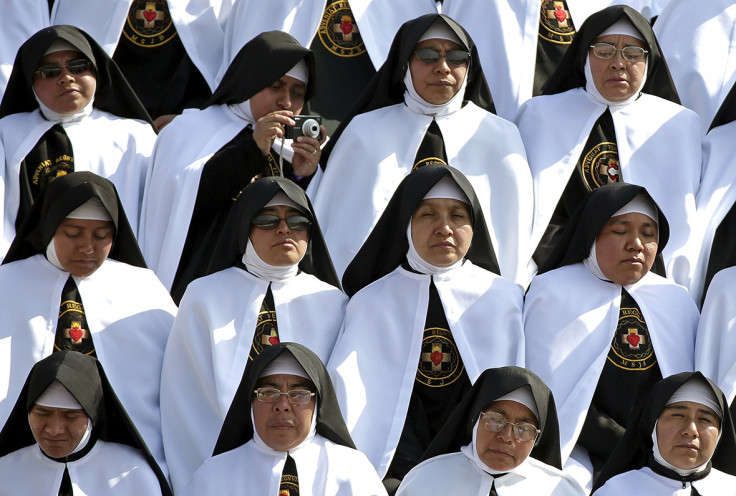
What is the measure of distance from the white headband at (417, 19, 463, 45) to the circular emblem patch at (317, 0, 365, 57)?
4.29 feet

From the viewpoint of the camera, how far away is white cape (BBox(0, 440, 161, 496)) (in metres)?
8.30

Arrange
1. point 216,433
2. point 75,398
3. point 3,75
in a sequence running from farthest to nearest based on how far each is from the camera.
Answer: point 3,75, point 216,433, point 75,398

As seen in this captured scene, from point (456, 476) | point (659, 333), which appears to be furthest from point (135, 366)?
point (659, 333)

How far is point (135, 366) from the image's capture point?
9.12 metres

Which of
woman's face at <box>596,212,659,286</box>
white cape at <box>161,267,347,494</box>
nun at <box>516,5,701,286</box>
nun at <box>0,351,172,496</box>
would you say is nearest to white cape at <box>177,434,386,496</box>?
nun at <box>0,351,172,496</box>

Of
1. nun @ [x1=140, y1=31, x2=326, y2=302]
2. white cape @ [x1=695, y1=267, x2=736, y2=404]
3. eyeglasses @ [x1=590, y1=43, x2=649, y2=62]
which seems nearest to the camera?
white cape @ [x1=695, y1=267, x2=736, y2=404]

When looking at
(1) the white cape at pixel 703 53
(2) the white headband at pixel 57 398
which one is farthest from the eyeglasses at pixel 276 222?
(1) the white cape at pixel 703 53

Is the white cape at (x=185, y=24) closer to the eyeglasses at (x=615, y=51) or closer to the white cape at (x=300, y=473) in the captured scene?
the eyeglasses at (x=615, y=51)

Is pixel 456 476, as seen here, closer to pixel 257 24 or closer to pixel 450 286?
pixel 450 286

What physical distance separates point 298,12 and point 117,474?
389 cm

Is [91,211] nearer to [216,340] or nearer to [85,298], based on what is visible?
[85,298]

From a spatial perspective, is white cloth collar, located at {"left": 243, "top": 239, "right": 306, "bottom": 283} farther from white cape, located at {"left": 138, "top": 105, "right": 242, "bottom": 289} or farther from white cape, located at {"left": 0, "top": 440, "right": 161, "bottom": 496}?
white cape, located at {"left": 0, "top": 440, "right": 161, "bottom": 496}

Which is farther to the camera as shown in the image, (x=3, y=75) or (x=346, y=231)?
(x=3, y=75)

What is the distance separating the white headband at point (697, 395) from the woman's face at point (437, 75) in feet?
8.51
